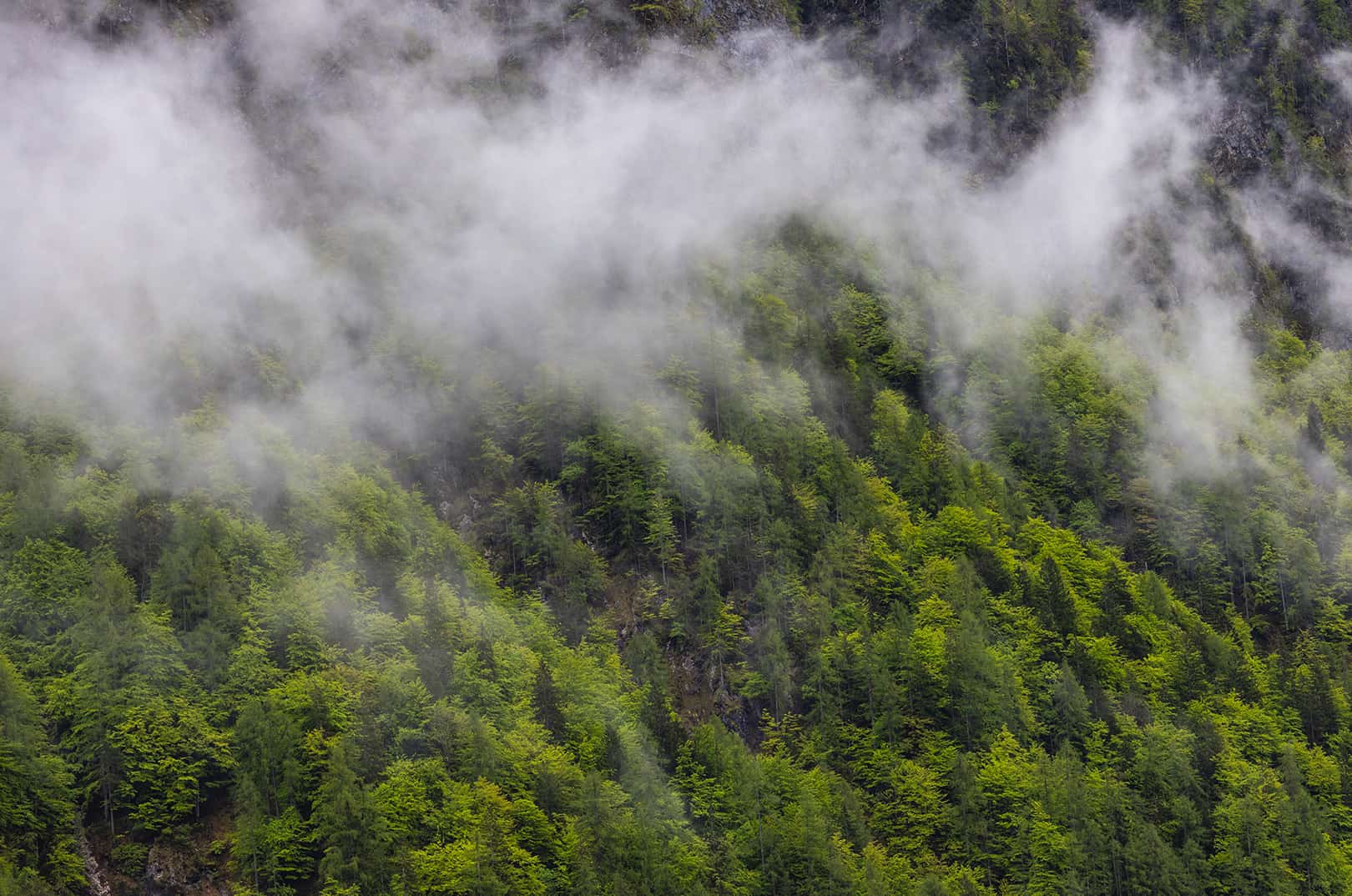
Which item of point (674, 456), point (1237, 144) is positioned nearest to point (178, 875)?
point (674, 456)

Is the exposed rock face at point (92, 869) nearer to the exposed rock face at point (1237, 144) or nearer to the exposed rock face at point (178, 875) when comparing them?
the exposed rock face at point (178, 875)

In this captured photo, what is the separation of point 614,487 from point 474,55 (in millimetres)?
63426

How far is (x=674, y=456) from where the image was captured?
10812 centimetres

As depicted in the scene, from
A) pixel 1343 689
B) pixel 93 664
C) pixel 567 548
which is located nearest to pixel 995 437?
pixel 1343 689

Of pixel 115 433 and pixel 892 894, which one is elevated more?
pixel 115 433

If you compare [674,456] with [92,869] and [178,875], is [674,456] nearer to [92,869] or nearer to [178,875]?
[178,875]

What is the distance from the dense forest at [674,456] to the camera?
268 feet

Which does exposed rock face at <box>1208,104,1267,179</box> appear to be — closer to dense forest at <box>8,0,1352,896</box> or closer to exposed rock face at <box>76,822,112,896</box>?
dense forest at <box>8,0,1352,896</box>

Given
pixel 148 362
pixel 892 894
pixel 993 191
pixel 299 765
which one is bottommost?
pixel 299 765

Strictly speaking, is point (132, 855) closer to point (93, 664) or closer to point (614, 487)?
point (93, 664)

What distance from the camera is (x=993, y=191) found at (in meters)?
158

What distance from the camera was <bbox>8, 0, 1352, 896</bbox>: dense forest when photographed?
81562 millimetres

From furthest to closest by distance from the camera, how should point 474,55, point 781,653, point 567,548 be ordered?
point 474,55 < point 567,548 < point 781,653

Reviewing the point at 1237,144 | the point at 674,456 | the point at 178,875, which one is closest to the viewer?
the point at 178,875
